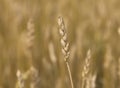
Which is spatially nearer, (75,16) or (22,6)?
(75,16)

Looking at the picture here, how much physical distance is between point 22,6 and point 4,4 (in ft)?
0.53

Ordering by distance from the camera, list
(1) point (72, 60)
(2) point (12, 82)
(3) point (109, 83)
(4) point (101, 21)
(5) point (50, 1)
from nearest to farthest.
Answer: (3) point (109, 83) → (2) point (12, 82) → (1) point (72, 60) → (4) point (101, 21) → (5) point (50, 1)

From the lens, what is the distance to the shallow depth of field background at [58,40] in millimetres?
1806

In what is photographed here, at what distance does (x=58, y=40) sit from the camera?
7.11 ft

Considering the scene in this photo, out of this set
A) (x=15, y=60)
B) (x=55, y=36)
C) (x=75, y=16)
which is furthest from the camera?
(x=75, y=16)

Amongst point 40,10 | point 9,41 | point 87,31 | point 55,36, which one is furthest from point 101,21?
point 40,10

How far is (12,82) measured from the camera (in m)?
1.84

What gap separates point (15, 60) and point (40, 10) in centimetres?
115

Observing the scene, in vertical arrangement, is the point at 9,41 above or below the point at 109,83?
above

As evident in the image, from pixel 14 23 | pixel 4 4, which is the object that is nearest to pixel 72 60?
pixel 14 23

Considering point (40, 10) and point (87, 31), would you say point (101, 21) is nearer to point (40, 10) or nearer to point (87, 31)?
point (87, 31)

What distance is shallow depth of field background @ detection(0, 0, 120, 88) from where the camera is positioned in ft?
5.93

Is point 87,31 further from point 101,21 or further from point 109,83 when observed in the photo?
point 109,83

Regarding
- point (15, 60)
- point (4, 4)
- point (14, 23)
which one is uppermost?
point (4, 4)
